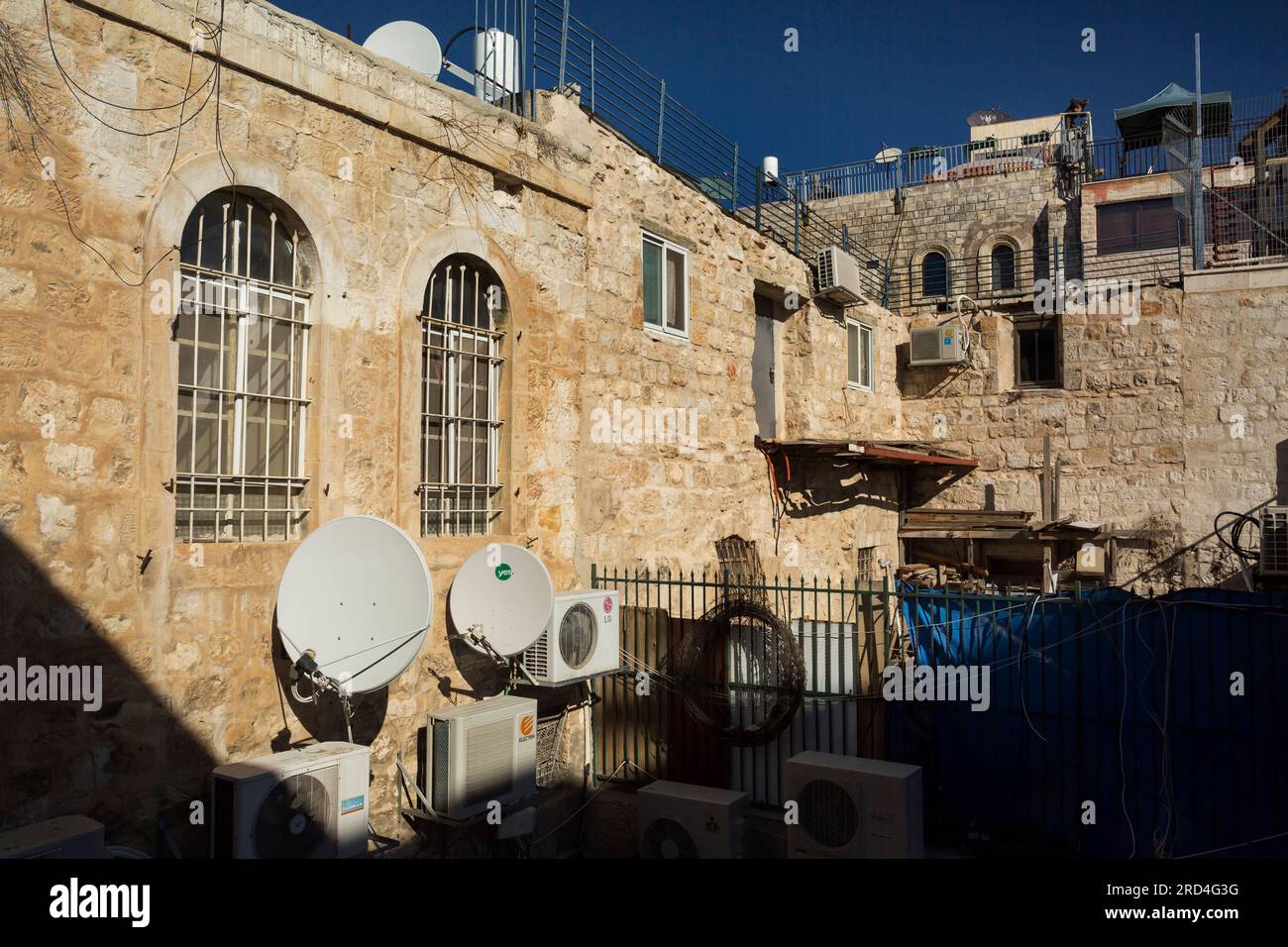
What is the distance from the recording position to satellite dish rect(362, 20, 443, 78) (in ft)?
25.2

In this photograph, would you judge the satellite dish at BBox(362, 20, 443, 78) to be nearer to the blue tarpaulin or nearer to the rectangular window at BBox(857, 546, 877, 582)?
the blue tarpaulin

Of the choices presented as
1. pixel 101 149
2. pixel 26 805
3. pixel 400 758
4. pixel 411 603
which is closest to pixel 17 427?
pixel 101 149

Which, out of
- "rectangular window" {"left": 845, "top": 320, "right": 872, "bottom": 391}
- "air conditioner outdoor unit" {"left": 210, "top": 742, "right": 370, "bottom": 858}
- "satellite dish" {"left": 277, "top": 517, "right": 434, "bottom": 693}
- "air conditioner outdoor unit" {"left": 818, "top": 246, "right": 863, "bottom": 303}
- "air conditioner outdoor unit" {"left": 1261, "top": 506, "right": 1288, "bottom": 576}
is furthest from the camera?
"rectangular window" {"left": 845, "top": 320, "right": 872, "bottom": 391}

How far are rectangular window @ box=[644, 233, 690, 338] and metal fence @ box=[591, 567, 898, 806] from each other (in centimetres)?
305

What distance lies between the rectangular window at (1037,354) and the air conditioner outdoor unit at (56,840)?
50.5 feet

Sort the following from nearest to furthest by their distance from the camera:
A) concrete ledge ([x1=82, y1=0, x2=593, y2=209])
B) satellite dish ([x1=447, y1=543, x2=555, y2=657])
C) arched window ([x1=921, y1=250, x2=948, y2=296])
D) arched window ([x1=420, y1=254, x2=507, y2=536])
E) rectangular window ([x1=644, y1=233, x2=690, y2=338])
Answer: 1. concrete ledge ([x1=82, y1=0, x2=593, y2=209])
2. satellite dish ([x1=447, y1=543, x2=555, y2=657])
3. arched window ([x1=420, y1=254, x2=507, y2=536])
4. rectangular window ([x1=644, y1=233, x2=690, y2=338])
5. arched window ([x1=921, y1=250, x2=948, y2=296])

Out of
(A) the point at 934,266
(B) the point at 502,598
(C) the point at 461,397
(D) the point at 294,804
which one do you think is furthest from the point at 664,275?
(A) the point at 934,266

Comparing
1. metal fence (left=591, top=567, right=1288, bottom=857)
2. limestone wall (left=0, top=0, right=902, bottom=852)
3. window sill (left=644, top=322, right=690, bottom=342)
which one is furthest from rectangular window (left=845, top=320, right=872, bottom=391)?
metal fence (left=591, top=567, right=1288, bottom=857)

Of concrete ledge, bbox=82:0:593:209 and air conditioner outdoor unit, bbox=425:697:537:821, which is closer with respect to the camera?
concrete ledge, bbox=82:0:593:209

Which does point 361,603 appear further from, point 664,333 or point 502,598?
point 664,333

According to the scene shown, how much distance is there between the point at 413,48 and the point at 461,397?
2900 millimetres

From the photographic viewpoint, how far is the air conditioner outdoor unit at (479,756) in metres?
6.69

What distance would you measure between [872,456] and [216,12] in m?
10.3

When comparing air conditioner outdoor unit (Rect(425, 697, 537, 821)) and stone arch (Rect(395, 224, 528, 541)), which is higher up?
stone arch (Rect(395, 224, 528, 541))
